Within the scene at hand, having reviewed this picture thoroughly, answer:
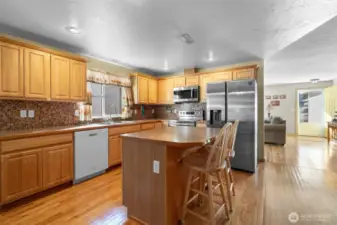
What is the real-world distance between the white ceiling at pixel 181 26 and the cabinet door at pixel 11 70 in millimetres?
383

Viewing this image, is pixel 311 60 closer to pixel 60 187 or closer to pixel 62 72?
pixel 62 72

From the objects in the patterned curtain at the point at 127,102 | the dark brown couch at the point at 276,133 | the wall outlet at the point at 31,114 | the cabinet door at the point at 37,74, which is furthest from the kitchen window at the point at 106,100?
the dark brown couch at the point at 276,133

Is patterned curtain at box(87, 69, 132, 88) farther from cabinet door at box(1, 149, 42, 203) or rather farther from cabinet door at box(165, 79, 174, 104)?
cabinet door at box(1, 149, 42, 203)

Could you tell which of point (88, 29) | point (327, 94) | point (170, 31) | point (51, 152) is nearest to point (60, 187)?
point (51, 152)

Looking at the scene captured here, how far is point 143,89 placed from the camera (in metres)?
4.92

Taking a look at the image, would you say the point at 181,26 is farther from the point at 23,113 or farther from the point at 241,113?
the point at 23,113

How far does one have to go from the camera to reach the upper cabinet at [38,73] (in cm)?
237

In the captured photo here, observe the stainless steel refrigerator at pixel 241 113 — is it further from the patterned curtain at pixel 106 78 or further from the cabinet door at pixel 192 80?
the patterned curtain at pixel 106 78

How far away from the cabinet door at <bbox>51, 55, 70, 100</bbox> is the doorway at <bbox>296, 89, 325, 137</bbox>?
885 centimetres

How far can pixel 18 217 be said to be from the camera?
1.99 m

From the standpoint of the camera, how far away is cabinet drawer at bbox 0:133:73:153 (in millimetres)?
2135

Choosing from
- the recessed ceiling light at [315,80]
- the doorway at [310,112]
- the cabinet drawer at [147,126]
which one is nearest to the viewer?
the cabinet drawer at [147,126]

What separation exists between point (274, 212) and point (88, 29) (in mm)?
3420

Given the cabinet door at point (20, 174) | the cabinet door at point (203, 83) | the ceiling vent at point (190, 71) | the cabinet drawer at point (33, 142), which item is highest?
the ceiling vent at point (190, 71)
